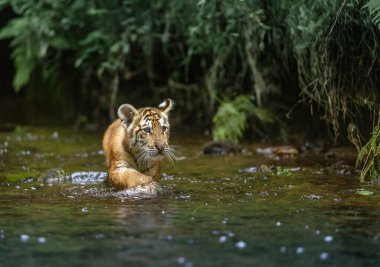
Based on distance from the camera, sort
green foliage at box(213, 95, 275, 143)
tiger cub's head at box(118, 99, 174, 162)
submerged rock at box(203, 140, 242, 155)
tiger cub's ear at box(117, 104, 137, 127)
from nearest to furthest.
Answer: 1. tiger cub's head at box(118, 99, 174, 162)
2. tiger cub's ear at box(117, 104, 137, 127)
3. submerged rock at box(203, 140, 242, 155)
4. green foliage at box(213, 95, 275, 143)

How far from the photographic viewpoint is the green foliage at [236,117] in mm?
13312

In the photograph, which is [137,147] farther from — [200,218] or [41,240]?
[41,240]

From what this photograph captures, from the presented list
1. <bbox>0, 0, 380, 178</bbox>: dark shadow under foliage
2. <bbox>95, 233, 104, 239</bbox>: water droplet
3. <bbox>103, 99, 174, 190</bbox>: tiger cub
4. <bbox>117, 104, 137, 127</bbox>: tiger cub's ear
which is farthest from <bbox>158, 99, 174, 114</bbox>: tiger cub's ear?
<bbox>95, 233, 104, 239</bbox>: water droplet

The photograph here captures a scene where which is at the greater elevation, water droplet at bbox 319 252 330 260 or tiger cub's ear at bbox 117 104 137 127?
tiger cub's ear at bbox 117 104 137 127

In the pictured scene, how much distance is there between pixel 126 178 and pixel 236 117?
16.4ft

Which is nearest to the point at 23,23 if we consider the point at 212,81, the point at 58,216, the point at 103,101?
the point at 103,101

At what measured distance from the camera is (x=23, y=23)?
52.0 feet

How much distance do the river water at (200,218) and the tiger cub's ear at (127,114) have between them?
0.83 metres

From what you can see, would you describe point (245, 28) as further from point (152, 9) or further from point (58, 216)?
point (58, 216)

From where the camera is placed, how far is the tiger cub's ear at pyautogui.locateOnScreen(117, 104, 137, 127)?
30.3 ft

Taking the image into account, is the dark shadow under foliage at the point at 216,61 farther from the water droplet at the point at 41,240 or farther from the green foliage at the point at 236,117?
the water droplet at the point at 41,240

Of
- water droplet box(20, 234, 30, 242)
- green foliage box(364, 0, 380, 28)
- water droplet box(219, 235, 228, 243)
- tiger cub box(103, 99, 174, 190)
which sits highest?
green foliage box(364, 0, 380, 28)

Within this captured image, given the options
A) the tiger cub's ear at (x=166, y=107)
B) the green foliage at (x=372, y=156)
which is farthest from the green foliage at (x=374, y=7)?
the tiger cub's ear at (x=166, y=107)

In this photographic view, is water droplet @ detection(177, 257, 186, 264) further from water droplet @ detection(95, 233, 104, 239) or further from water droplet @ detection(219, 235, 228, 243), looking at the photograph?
water droplet @ detection(95, 233, 104, 239)
